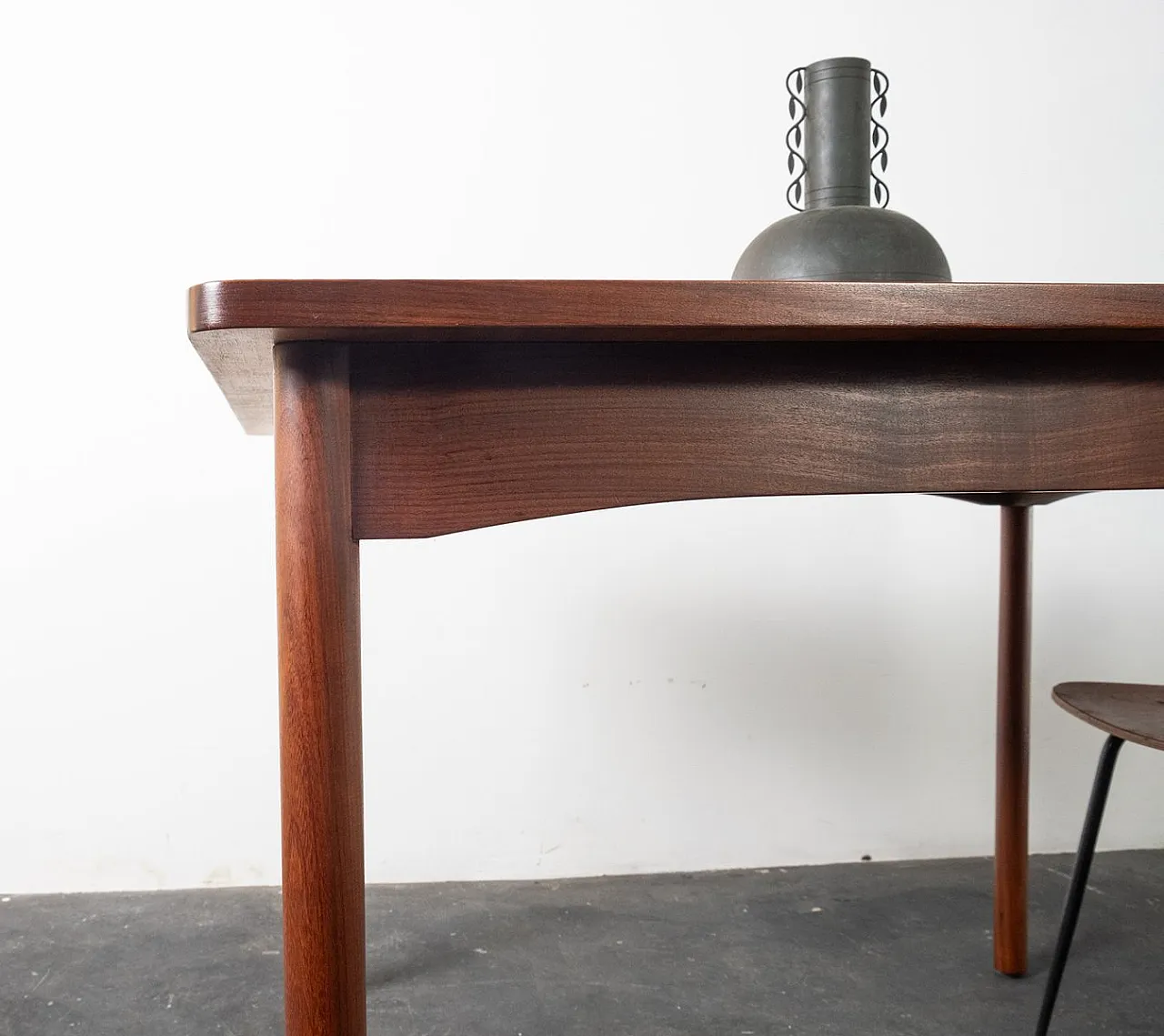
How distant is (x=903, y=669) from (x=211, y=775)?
124cm

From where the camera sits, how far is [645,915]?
177cm

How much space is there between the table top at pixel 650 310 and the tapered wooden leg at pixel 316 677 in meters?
0.04

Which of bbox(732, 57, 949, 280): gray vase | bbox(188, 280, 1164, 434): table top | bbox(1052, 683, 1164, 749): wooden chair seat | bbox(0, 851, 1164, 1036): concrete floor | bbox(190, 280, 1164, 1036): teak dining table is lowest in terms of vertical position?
bbox(0, 851, 1164, 1036): concrete floor

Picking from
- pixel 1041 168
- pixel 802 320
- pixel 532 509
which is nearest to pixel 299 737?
pixel 532 509

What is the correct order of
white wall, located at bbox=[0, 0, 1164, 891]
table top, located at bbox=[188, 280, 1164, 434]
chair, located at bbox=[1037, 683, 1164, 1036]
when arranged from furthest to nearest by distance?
1. white wall, located at bbox=[0, 0, 1164, 891]
2. chair, located at bbox=[1037, 683, 1164, 1036]
3. table top, located at bbox=[188, 280, 1164, 434]

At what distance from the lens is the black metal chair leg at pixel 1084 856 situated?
1090mm

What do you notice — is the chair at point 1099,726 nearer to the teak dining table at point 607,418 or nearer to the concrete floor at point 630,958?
the concrete floor at point 630,958

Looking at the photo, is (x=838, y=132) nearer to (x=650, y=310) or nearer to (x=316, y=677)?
(x=650, y=310)

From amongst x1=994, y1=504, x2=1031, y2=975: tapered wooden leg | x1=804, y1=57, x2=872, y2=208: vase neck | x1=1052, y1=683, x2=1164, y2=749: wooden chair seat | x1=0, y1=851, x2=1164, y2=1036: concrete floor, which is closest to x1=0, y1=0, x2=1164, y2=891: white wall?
x1=0, y1=851, x2=1164, y2=1036: concrete floor

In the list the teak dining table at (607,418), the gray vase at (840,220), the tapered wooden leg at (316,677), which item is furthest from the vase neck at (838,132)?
the tapered wooden leg at (316,677)

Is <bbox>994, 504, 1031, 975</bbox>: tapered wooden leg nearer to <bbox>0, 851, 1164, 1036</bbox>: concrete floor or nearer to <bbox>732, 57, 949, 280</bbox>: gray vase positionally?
<bbox>0, 851, 1164, 1036</bbox>: concrete floor

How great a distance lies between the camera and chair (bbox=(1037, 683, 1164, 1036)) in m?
1.03

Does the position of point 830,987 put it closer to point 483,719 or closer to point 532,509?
point 483,719

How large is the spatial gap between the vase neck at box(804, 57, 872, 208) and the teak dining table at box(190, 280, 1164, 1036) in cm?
30
